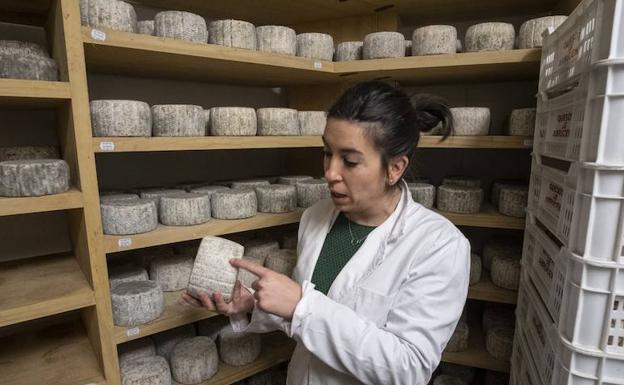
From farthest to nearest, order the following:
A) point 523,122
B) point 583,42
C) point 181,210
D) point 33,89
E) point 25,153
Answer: point 523,122
point 181,210
point 25,153
point 33,89
point 583,42

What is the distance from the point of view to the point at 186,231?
134 centimetres

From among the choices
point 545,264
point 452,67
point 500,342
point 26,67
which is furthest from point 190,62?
point 500,342

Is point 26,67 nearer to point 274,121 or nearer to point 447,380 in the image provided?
point 274,121

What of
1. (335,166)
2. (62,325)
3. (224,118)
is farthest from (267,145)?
(62,325)

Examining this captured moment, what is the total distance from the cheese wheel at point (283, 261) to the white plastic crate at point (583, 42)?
45.2 inches

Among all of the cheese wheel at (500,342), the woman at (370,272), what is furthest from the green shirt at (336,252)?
the cheese wheel at (500,342)

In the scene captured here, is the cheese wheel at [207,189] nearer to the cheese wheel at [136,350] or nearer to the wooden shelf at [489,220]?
the cheese wheel at [136,350]

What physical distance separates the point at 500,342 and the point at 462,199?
0.66 m

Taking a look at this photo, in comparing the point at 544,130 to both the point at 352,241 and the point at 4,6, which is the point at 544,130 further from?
the point at 4,6

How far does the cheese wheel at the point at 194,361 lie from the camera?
1.43 metres

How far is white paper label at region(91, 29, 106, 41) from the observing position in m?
1.06

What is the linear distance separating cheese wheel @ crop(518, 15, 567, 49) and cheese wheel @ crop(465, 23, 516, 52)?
5 centimetres

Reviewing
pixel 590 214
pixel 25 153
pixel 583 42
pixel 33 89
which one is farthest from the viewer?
pixel 25 153

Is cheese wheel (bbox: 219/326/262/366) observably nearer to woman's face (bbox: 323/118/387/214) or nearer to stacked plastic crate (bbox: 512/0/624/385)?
woman's face (bbox: 323/118/387/214)
